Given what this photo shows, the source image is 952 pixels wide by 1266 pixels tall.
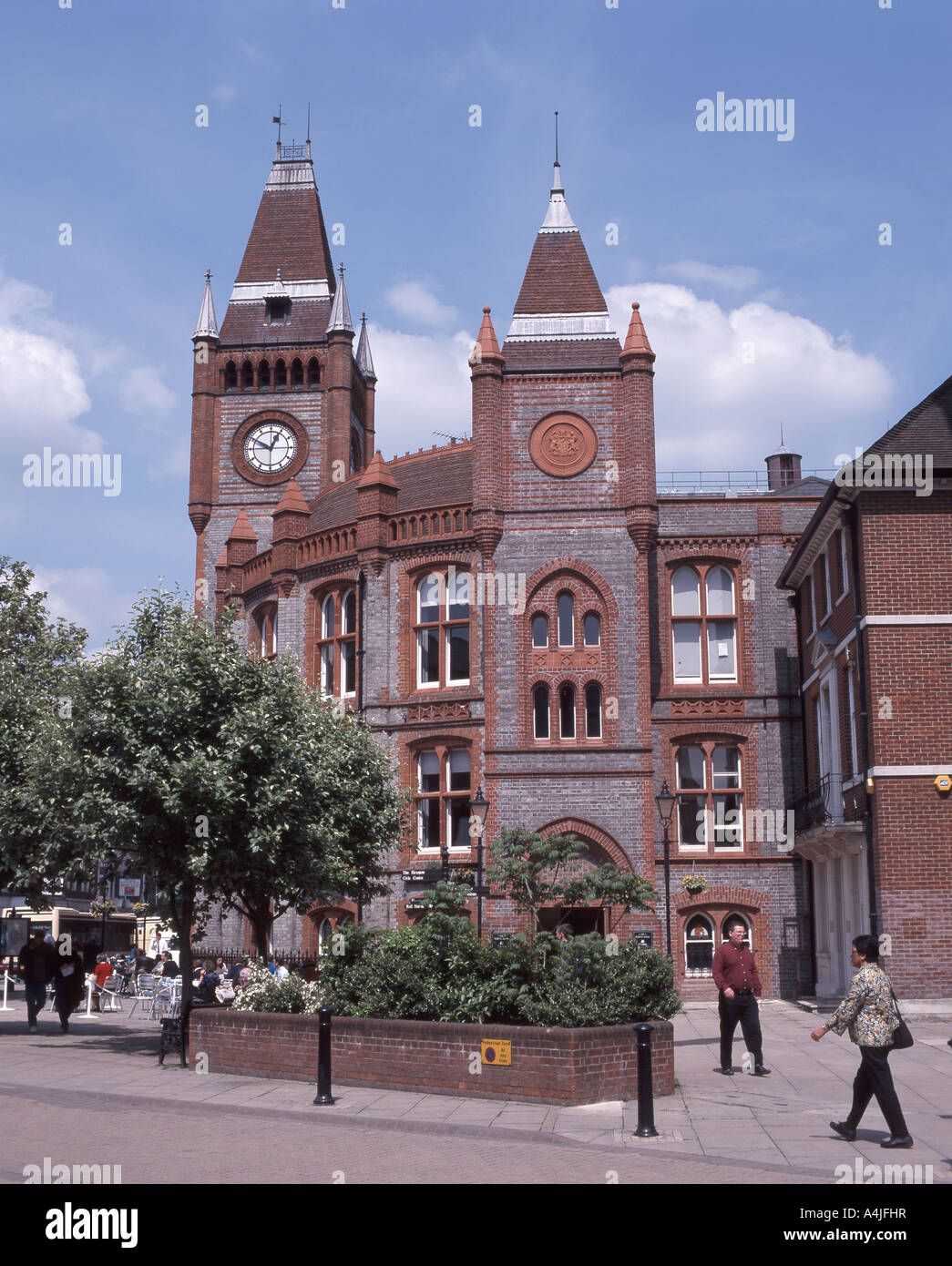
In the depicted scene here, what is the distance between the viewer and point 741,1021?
1627 cm

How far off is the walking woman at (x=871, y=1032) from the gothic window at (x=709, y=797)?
22.4 meters

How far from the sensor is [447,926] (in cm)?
1619

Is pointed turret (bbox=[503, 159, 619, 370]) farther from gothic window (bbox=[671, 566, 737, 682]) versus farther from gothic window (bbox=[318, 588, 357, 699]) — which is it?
gothic window (bbox=[318, 588, 357, 699])

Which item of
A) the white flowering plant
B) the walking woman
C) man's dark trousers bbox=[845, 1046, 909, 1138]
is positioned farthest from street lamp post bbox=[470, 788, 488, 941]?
man's dark trousers bbox=[845, 1046, 909, 1138]

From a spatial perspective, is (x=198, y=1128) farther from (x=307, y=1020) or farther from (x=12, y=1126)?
(x=307, y=1020)

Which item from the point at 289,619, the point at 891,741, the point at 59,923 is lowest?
the point at 59,923

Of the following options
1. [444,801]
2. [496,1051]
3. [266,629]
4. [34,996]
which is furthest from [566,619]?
[496,1051]

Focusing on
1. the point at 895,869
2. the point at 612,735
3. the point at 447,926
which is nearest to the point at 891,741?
the point at 895,869

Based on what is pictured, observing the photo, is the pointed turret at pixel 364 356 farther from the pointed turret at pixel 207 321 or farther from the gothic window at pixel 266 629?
the gothic window at pixel 266 629

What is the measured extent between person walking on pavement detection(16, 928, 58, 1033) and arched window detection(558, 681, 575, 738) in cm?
1327

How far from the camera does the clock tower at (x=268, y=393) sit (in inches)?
1930

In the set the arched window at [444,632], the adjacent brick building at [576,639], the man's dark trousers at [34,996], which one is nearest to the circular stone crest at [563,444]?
the adjacent brick building at [576,639]

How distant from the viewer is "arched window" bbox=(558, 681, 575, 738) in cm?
3298

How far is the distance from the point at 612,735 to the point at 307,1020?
17.4 m
